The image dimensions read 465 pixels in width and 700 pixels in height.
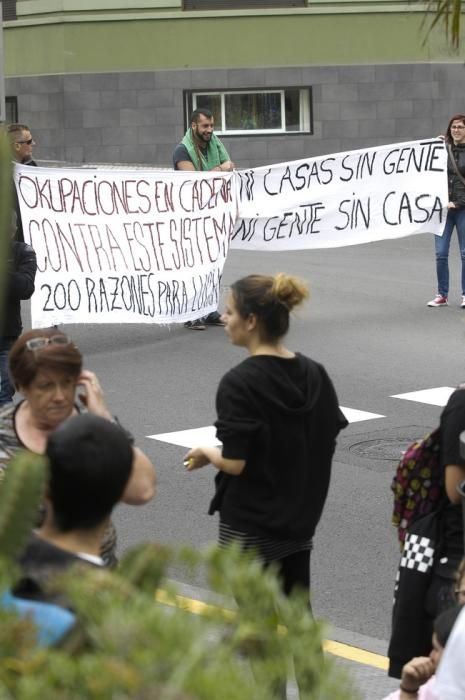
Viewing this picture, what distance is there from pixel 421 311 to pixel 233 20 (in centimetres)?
1498

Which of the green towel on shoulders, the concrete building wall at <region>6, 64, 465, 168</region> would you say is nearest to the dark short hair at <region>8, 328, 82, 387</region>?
the green towel on shoulders

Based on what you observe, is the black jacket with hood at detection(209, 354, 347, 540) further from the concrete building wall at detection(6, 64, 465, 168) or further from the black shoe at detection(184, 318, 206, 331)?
the concrete building wall at detection(6, 64, 465, 168)

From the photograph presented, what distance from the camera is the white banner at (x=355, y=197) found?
14.3 metres

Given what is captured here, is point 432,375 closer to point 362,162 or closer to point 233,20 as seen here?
point 362,162

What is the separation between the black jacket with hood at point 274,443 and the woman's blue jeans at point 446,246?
9.26 metres

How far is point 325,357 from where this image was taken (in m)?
11.8

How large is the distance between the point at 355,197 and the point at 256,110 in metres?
14.3

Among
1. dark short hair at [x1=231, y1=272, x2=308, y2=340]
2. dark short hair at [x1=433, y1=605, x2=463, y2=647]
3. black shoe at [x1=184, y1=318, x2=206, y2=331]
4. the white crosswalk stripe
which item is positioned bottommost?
black shoe at [x1=184, y1=318, x2=206, y2=331]

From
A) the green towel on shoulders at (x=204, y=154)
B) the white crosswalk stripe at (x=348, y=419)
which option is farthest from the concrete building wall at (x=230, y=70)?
the white crosswalk stripe at (x=348, y=419)

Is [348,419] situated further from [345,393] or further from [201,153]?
[201,153]

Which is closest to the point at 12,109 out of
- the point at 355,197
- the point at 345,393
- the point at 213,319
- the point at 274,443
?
the point at 355,197

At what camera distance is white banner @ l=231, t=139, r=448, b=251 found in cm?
1426

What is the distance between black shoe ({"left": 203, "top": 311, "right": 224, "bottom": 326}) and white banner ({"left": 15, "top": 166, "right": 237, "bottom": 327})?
0.55 ft

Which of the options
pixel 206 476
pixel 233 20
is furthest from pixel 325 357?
pixel 233 20
